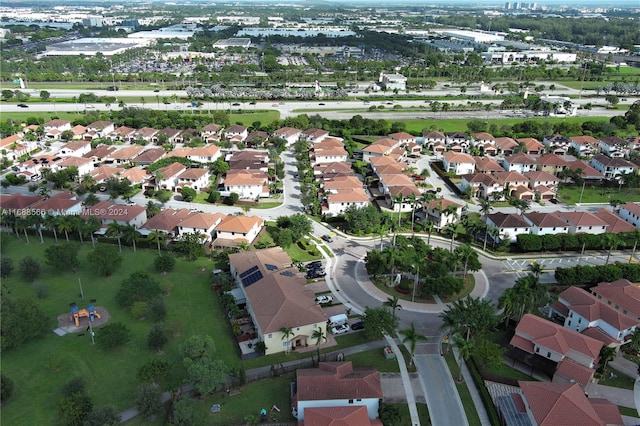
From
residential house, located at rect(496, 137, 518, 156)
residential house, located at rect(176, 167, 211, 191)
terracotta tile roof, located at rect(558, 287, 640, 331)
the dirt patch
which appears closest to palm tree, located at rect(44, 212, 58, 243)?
the dirt patch

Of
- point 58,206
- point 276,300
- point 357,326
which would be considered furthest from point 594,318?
point 58,206

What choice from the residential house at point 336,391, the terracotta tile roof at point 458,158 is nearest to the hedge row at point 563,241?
the terracotta tile roof at point 458,158

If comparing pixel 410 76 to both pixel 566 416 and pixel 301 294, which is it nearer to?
pixel 301 294

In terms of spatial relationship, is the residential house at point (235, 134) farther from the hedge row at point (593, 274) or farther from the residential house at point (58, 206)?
the hedge row at point (593, 274)

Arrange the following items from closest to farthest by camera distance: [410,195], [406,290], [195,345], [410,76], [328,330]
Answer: [195,345] < [328,330] < [406,290] < [410,195] < [410,76]

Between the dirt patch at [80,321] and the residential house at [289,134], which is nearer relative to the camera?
the dirt patch at [80,321]

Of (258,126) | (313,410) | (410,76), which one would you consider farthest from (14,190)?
(410,76)
